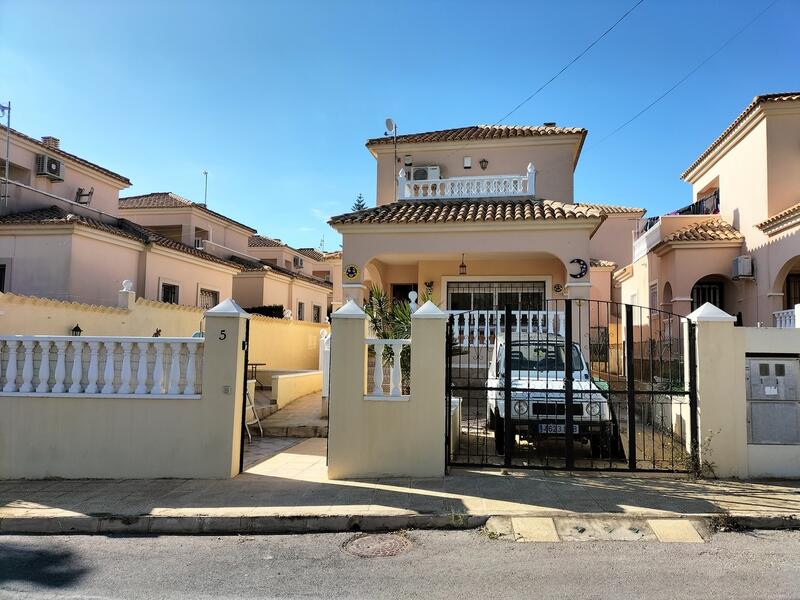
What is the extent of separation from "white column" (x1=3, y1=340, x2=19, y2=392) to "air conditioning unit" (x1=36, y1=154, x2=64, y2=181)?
12794 mm

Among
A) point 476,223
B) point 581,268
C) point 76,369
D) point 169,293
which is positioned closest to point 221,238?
point 169,293

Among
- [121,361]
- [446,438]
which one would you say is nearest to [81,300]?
[121,361]

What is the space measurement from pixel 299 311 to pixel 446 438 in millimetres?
21744

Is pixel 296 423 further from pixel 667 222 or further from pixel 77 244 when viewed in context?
pixel 667 222

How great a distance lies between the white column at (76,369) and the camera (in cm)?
663

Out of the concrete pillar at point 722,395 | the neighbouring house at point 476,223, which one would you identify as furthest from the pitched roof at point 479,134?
the concrete pillar at point 722,395

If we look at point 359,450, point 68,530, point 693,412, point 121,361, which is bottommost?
point 68,530

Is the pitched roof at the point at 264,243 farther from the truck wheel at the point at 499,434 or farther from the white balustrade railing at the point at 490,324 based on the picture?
the truck wheel at the point at 499,434

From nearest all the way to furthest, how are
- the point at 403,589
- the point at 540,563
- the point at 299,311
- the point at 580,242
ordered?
the point at 403,589 → the point at 540,563 → the point at 580,242 → the point at 299,311

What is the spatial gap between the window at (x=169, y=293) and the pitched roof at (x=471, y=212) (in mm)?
8221

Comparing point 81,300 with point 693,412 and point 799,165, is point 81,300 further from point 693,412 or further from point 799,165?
point 799,165

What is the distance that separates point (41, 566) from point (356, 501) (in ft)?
9.00

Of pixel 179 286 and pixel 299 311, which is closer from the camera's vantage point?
pixel 179 286

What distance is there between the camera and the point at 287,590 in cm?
385
